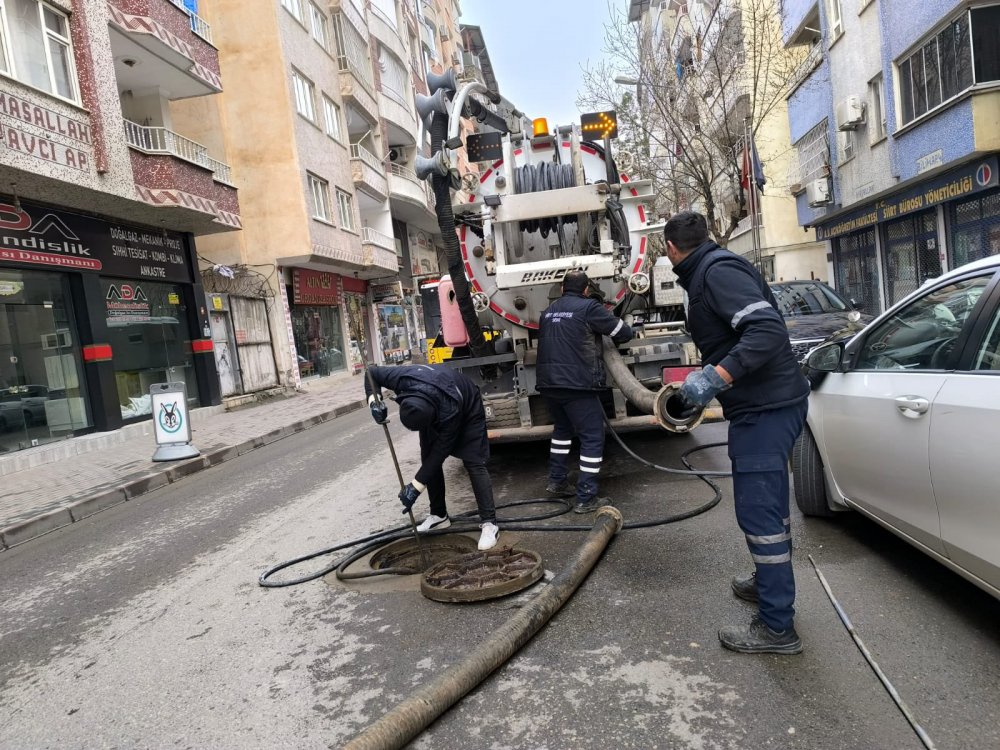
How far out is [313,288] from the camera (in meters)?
22.8

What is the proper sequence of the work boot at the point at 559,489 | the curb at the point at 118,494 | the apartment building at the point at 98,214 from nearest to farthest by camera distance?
1. the work boot at the point at 559,489
2. the curb at the point at 118,494
3. the apartment building at the point at 98,214

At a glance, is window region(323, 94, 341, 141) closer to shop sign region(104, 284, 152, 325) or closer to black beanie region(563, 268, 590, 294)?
shop sign region(104, 284, 152, 325)

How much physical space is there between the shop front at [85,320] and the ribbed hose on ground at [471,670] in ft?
35.5

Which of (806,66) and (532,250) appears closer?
(532,250)

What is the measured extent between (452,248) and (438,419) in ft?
7.17

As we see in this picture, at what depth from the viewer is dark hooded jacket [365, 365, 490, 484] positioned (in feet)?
14.9

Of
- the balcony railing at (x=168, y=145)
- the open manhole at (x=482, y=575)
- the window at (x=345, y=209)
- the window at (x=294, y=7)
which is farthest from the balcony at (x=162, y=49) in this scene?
the open manhole at (x=482, y=575)

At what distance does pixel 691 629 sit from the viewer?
10.8 ft

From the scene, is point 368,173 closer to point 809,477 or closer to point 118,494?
point 118,494

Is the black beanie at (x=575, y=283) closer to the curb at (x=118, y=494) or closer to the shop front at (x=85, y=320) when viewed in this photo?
the curb at (x=118, y=494)

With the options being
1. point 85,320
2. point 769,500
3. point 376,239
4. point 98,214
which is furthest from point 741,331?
point 376,239

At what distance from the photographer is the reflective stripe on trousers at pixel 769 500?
2996 mm

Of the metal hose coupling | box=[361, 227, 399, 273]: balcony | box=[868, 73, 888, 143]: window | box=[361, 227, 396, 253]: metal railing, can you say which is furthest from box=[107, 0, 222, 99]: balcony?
box=[868, 73, 888, 143]: window

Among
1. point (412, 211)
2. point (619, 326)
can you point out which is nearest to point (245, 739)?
point (619, 326)
